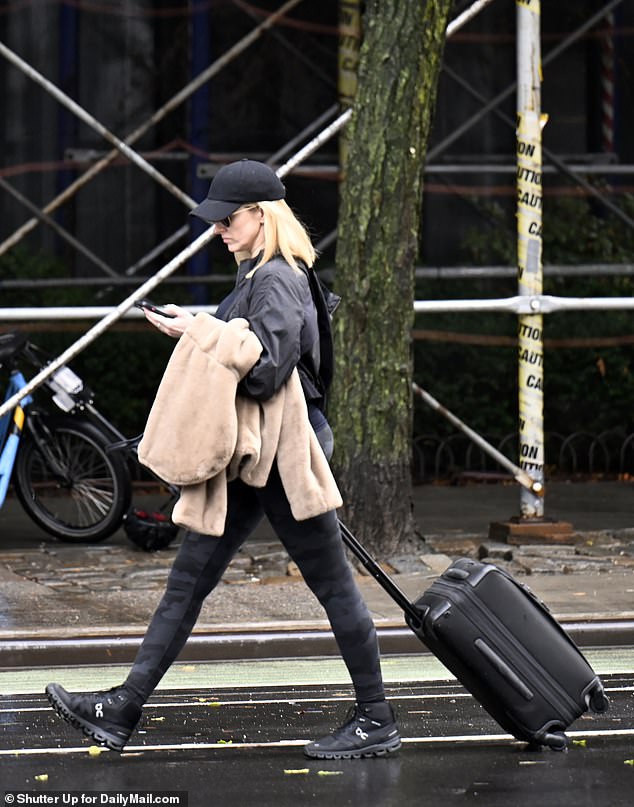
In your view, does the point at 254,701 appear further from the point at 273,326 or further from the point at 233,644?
the point at 273,326

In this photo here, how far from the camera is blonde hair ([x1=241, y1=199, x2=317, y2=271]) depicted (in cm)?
577

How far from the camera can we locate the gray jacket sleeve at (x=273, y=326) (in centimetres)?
557

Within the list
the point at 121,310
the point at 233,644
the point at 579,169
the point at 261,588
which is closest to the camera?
the point at 233,644

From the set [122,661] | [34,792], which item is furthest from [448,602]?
[122,661]

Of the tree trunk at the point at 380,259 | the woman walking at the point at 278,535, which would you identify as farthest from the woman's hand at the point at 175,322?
the tree trunk at the point at 380,259


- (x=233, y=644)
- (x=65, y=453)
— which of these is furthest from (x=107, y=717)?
(x=65, y=453)

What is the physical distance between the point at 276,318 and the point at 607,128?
11055 millimetres

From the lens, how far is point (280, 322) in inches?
220

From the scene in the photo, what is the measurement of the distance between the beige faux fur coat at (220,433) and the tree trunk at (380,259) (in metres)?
3.83

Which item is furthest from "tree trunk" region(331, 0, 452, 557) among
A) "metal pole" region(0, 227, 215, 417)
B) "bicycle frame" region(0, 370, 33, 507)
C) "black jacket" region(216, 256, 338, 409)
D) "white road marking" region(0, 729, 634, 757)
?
"black jacket" region(216, 256, 338, 409)

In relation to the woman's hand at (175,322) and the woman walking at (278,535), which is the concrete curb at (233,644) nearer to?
the woman walking at (278,535)

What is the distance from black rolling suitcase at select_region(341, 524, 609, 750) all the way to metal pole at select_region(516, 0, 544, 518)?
4.42 metres

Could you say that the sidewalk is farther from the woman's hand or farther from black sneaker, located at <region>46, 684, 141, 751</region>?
the woman's hand

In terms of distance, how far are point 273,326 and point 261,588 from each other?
363 cm
